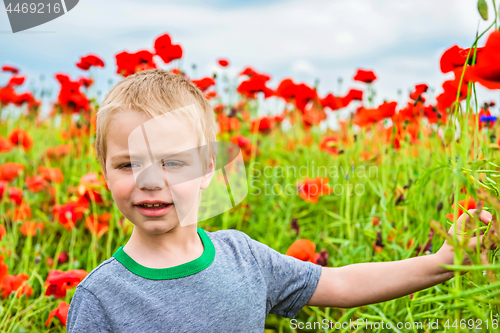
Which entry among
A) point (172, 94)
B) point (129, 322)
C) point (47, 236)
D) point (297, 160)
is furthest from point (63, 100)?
point (129, 322)

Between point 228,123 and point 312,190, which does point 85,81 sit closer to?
point 228,123

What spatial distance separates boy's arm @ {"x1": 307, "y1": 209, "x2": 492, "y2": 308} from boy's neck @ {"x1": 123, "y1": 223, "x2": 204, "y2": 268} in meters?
0.30

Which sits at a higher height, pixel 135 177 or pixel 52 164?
pixel 135 177

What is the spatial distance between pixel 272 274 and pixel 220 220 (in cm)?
92

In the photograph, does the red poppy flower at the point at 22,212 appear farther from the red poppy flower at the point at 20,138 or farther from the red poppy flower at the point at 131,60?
the red poppy flower at the point at 131,60

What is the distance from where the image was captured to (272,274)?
0.88 meters

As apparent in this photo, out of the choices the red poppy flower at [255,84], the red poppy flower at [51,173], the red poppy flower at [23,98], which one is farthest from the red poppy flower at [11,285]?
the red poppy flower at [23,98]

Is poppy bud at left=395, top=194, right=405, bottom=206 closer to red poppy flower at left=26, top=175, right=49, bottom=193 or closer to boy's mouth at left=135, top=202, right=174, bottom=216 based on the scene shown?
boy's mouth at left=135, top=202, right=174, bottom=216

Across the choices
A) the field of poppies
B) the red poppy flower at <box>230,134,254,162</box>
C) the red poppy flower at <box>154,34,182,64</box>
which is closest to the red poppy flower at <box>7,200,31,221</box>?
the field of poppies

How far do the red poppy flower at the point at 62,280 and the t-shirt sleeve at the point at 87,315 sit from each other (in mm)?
376

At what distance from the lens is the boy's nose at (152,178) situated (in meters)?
0.72

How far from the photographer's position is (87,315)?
2.33ft

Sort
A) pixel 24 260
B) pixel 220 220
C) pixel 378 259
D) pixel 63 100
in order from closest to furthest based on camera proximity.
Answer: pixel 378 259, pixel 24 260, pixel 220 220, pixel 63 100

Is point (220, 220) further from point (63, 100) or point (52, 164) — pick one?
point (52, 164)
